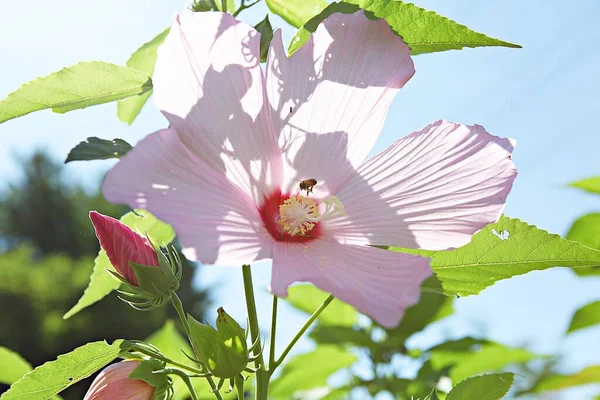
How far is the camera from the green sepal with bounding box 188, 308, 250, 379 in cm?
68

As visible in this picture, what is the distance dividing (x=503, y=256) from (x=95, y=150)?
19.2 inches

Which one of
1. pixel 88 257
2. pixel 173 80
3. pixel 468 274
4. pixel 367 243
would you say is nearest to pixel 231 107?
pixel 173 80

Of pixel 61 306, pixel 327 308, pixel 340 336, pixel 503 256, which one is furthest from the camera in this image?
pixel 61 306

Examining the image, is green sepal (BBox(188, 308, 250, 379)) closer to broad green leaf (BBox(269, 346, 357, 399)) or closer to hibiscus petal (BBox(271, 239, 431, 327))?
hibiscus petal (BBox(271, 239, 431, 327))

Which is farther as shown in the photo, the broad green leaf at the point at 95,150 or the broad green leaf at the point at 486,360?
the broad green leaf at the point at 486,360

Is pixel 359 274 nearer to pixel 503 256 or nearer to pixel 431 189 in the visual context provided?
pixel 431 189

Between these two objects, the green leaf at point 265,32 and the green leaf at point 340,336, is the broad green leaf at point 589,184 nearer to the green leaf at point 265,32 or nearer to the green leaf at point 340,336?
the green leaf at point 340,336

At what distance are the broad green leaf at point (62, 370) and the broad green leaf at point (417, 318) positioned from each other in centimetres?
105

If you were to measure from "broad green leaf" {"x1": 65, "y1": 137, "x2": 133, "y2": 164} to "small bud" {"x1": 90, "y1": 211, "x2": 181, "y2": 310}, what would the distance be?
0.21 feet

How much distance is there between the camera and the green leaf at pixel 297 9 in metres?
0.85

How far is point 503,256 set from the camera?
796mm

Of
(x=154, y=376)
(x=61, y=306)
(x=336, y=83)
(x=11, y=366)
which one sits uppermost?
(x=336, y=83)

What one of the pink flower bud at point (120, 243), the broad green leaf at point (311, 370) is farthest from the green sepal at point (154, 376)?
the broad green leaf at point (311, 370)

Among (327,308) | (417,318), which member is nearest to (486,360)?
(417,318)
